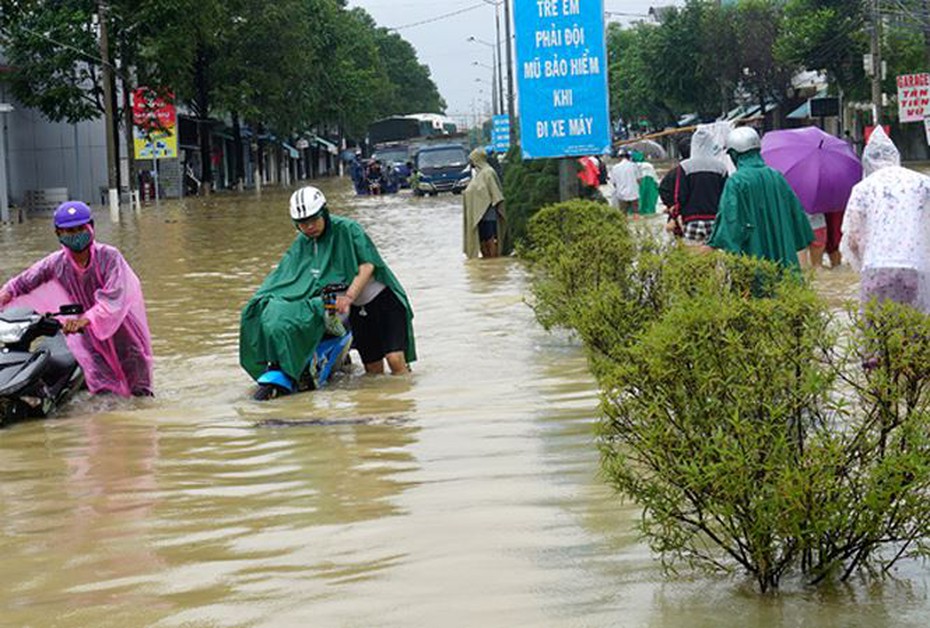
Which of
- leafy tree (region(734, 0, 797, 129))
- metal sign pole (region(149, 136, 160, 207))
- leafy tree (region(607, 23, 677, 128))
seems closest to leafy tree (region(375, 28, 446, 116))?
leafy tree (region(607, 23, 677, 128))

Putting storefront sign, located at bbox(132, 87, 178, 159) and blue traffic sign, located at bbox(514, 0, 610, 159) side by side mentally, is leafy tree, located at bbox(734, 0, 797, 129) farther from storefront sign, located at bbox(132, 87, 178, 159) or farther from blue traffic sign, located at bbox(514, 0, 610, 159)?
blue traffic sign, located at bbox(514, 0, 610, 159)

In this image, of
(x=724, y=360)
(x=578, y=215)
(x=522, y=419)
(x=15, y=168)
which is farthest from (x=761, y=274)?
(x=15, y=168)

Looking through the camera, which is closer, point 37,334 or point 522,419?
point 522,419

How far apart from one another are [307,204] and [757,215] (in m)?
2.64

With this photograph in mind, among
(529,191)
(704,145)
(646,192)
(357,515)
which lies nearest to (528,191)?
(529,191)

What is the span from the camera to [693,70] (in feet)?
296

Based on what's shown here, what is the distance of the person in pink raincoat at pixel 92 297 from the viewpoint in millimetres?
9867

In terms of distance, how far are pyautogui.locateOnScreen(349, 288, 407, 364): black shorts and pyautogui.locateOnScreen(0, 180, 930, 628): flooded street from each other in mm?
249

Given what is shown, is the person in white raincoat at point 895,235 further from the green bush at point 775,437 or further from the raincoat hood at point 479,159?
the raincoat hood at point 479,159

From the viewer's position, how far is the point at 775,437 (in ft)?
Result: 15.1

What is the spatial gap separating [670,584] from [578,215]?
9926mm

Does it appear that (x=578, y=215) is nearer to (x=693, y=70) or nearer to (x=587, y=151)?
(x=587, y=151)

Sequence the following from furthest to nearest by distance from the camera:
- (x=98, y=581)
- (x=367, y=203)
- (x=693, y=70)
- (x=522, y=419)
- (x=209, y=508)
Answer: (x=693, y=70)
(x=367, y=203)
(x=522, y=419)
(x=209, y=508)
(x=98, y=581)

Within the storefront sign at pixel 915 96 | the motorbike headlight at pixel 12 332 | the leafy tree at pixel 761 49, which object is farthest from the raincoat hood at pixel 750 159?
the leafy tree at pixel 761 49
